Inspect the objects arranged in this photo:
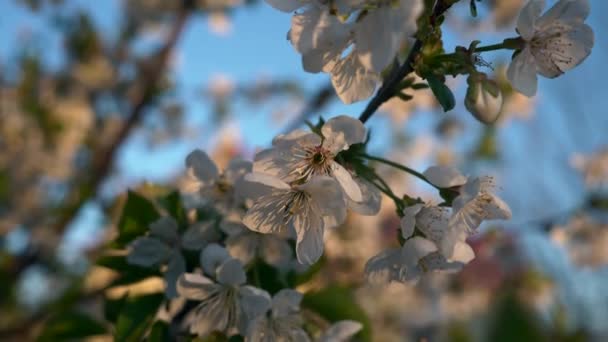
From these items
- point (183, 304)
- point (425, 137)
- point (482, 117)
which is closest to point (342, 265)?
point (183, 304)

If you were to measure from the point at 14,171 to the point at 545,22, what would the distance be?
10.0ft

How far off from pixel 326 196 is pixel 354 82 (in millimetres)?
108

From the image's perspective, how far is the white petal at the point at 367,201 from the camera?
0.49m

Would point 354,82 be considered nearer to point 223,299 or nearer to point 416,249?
point 416,249

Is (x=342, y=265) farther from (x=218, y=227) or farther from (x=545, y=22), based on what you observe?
(x=545, y=22)

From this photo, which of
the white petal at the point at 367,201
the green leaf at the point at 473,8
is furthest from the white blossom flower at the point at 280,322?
the green leaf at the point at 473,8

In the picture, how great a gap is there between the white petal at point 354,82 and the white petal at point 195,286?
0.24 m

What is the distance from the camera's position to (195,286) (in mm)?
551

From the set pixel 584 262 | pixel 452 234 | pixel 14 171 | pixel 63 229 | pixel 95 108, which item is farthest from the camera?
pixel 95 108

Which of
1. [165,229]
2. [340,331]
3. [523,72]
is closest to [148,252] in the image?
[165,229]

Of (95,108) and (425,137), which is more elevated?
(95,108)

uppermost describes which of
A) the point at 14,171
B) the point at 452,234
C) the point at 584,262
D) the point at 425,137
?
the point at 14,171

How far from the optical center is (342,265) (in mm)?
2000

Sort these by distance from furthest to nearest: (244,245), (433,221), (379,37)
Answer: (244,245), (433,221), (379,37)
